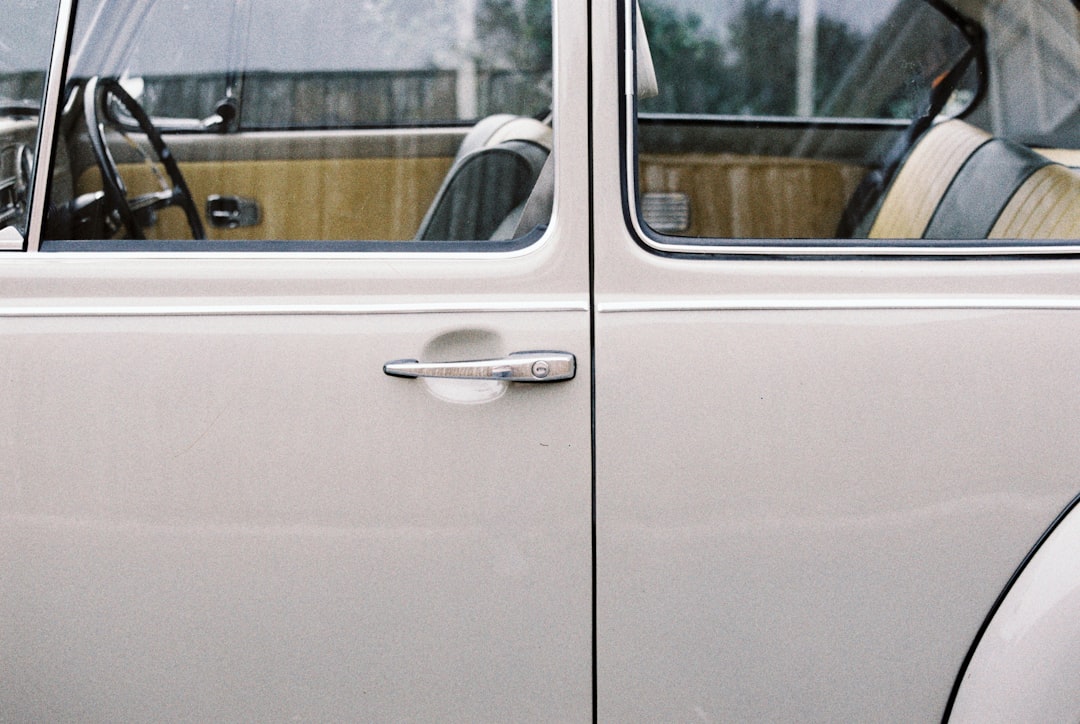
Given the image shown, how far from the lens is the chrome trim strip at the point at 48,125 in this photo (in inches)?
55.1

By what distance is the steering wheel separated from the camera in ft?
5.95

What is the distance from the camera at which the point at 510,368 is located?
4.32ft

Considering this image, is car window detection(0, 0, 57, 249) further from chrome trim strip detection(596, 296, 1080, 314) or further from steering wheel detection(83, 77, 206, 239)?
chrome trim strip detection(596, 296, 1080, 314)

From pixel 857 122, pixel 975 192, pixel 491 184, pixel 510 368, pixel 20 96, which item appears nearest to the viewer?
pixel 510 368

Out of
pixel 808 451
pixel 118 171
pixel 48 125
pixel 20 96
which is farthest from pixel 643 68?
pixel 118 171

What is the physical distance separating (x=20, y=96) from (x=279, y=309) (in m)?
0.61

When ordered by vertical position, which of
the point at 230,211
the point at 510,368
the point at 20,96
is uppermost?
the point at 20,96

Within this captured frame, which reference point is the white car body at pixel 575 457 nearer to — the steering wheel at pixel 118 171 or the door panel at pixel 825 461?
the door panel at pixel 825 461

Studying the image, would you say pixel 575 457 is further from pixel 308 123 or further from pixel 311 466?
pixel 308 123

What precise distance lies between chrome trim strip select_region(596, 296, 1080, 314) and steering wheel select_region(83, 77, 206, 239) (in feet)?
3.45

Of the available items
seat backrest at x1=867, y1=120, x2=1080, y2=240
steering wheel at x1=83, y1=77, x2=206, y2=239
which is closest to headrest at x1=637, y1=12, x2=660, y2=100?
seat backrest at x1=867, y1=120, x2=1080, y2=240

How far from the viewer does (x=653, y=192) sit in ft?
5.44

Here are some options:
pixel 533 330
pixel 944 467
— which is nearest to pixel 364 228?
pixel 533 330

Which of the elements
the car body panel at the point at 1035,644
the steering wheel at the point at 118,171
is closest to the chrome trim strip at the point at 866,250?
the car body panel at the point at 1035,644
